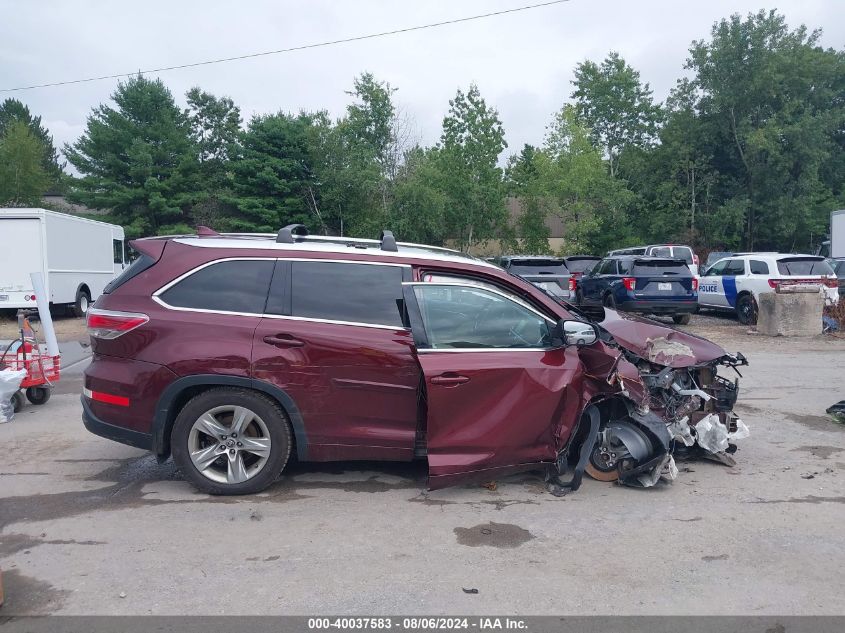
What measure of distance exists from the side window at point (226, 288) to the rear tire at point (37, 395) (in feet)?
14.9

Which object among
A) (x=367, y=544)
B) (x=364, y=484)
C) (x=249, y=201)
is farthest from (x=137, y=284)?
(x=249, y=201)

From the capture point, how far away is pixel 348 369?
16.7ft

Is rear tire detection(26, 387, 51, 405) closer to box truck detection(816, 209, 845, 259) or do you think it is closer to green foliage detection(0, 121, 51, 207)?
box truck detection(816, 209, 845, 259)

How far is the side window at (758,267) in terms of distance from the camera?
16780 mm

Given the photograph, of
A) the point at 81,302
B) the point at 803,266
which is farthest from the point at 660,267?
the point at 81,302

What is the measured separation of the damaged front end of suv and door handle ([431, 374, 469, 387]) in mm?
1082

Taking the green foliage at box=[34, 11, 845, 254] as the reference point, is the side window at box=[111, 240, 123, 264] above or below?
below

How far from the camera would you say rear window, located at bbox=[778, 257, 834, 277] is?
52.9ft

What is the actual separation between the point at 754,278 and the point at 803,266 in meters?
1.10

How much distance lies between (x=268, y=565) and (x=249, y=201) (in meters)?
36.7

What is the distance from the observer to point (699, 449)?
20.1 feet

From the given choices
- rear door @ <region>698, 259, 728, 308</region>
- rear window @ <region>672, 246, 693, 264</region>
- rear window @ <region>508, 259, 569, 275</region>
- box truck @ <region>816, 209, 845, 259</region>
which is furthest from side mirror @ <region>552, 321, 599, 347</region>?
rear window @ <region>672, 246, 693, 264</region>

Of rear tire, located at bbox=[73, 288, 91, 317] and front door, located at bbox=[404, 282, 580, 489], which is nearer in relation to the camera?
front door, located at bbox=[404, 282, 580, 489]

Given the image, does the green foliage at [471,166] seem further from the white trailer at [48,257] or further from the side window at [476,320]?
the side window at [476,320]
